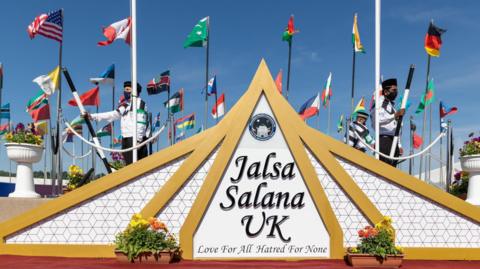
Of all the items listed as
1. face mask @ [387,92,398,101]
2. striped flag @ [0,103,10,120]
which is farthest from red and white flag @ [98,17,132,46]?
striped flag @ [0,103,10,120]

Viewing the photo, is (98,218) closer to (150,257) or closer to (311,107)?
(150,257)

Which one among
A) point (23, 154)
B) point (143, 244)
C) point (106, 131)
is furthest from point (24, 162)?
point (106, 131)

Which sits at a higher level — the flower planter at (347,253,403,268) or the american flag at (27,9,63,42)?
the american flag at (27,9,63,42)

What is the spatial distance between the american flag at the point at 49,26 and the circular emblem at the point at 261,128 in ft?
18.6

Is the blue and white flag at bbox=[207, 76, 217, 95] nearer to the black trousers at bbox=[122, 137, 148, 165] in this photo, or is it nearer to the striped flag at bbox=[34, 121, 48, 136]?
the striped flag at bbox=[34, 121, 48, 136]

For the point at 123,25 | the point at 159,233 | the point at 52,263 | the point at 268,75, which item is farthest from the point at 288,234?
the point at 123,25

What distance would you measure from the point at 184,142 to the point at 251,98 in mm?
1395

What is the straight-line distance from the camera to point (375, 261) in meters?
6.64

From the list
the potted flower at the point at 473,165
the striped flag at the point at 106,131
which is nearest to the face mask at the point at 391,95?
the potted flower at the point at 473,165

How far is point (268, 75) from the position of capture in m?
7.57

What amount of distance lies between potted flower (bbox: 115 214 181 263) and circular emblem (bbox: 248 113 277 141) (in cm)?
218

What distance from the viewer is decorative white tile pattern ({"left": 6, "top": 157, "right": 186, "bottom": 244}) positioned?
7.00 metres

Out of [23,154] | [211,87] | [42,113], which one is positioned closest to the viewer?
[23,154]

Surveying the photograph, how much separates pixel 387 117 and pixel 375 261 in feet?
11.1
